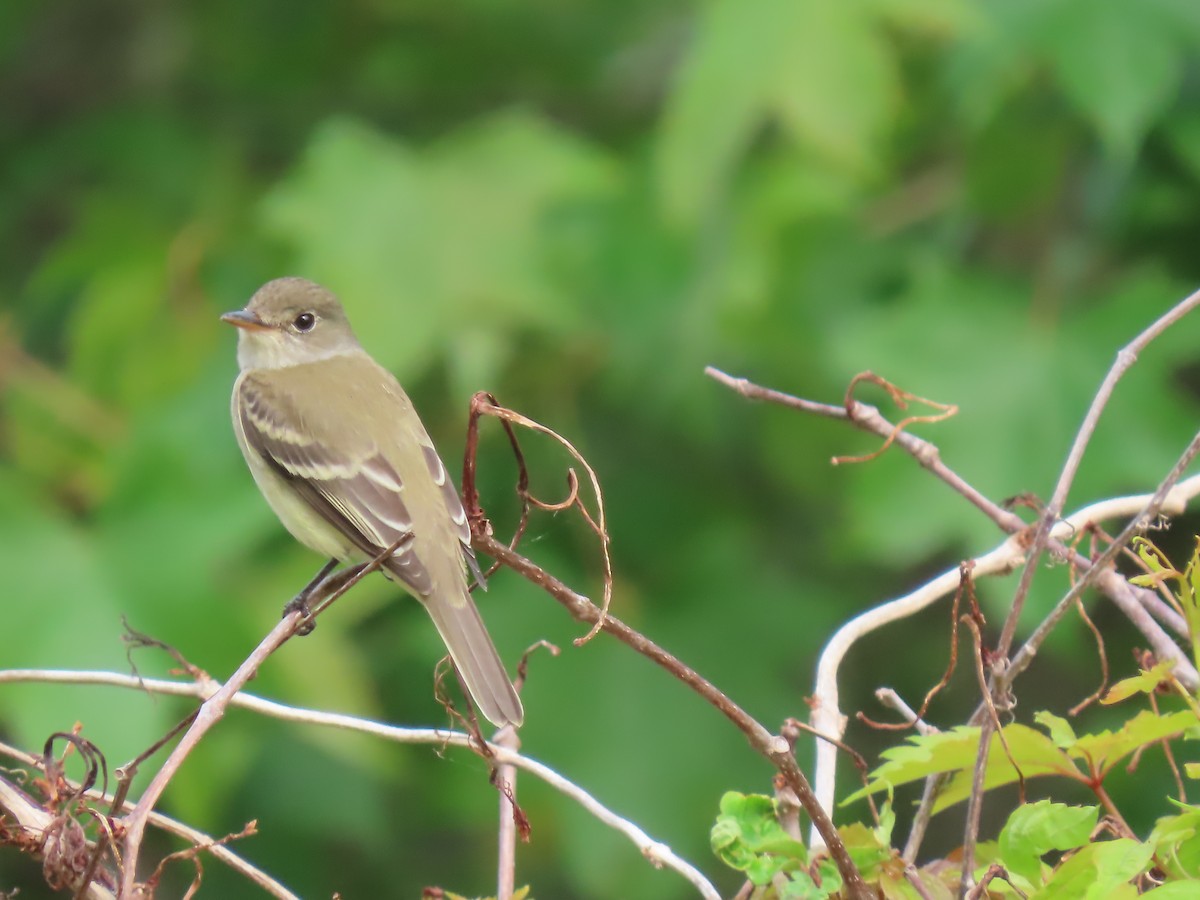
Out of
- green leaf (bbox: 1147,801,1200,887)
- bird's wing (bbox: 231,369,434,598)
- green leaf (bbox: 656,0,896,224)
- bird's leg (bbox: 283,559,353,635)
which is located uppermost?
green leaf (bbox: 656,0,896,224)

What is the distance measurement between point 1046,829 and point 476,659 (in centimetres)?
171

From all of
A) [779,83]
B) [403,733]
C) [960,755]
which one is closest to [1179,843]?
[960,755]

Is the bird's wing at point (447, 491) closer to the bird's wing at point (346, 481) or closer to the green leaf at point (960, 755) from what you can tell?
the bird's wing at point (346, 481)

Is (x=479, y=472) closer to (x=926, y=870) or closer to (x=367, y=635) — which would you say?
(x=367, y=635)

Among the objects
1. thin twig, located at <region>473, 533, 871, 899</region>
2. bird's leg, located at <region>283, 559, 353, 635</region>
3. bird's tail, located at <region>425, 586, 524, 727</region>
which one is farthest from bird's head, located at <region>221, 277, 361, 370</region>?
thin twig, located at <region>473, 533, 871, 899</region>

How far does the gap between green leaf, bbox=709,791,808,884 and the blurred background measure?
279 centimetres

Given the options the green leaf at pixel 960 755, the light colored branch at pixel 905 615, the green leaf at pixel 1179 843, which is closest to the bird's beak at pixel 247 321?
the light colored branch at pixel 905 615

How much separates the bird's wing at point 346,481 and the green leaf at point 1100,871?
2001 mm

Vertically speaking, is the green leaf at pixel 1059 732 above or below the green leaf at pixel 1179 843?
above

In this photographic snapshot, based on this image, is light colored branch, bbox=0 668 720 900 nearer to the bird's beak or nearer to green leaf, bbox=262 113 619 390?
the bird's beak

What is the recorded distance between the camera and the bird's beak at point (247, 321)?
4426 mm

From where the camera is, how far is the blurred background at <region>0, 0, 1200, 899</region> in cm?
476

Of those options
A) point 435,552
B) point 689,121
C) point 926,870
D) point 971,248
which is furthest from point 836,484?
point 926,870

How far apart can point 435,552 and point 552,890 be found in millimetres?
2777
